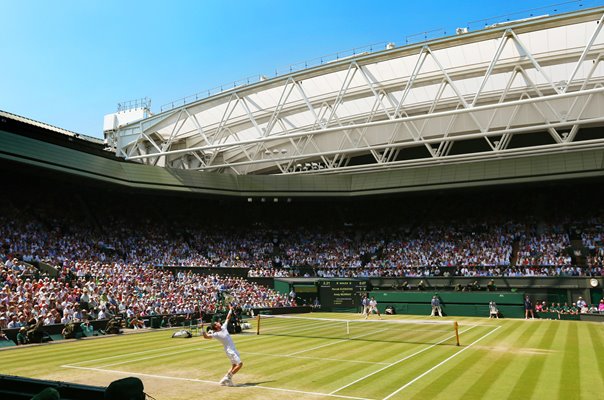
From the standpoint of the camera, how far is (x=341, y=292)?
149 ft

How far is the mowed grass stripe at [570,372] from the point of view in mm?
12203

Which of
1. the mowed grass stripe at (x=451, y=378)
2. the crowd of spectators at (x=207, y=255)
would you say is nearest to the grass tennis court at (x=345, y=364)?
the mowed grass stripe at (x=451, y=378)

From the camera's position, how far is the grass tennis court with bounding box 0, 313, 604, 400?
1268 centimetres

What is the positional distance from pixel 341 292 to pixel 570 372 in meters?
31.0

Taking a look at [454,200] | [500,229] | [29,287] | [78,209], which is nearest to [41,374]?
[29,287]

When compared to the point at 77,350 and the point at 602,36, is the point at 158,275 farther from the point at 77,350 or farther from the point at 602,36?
the point at 602,36

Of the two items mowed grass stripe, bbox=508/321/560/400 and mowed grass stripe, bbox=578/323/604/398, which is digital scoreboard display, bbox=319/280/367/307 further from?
mowed grass stripe, bbox=578/323/604/398

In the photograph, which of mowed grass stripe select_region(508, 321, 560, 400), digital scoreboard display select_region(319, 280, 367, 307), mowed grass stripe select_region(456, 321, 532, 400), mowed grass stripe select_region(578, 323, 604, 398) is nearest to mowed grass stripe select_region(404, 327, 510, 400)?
mowed grass stripe select_region(456, 321, 532, 400)

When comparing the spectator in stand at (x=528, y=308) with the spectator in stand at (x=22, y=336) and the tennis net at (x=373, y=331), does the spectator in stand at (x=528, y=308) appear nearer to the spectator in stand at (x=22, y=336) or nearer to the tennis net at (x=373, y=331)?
the tennis net at (x=373, y=331)

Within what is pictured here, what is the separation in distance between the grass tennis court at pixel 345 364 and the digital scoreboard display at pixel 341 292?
1895cm

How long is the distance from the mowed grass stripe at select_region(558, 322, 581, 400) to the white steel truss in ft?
43.1

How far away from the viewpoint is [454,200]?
5528 centimetres

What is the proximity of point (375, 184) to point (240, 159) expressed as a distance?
1480 cm

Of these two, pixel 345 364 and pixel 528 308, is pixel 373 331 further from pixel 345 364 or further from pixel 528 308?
pixel 528 308
